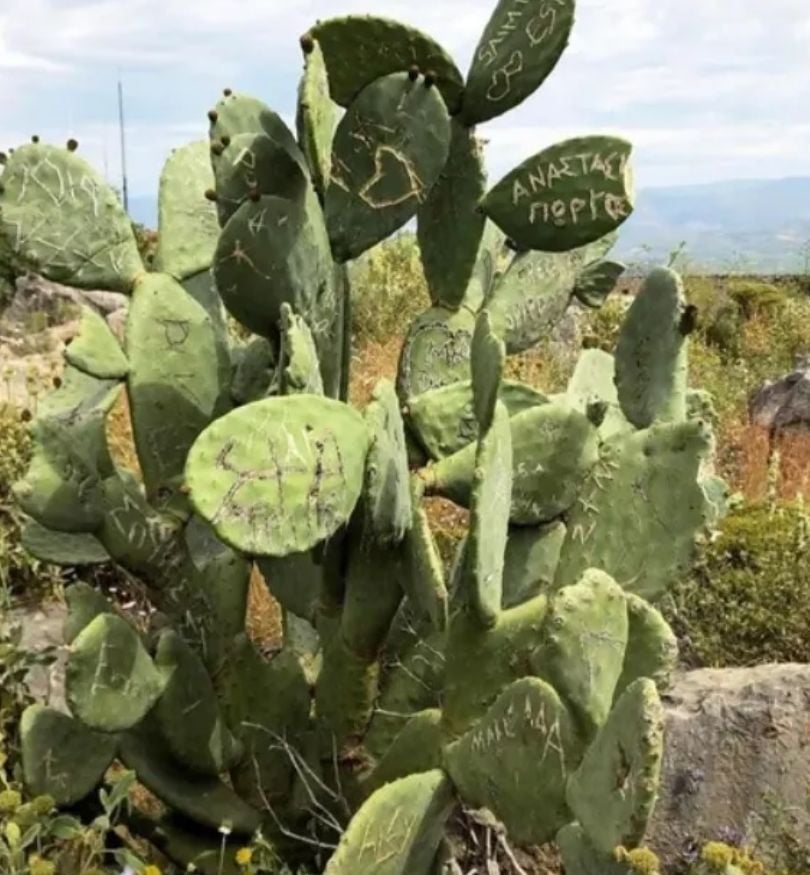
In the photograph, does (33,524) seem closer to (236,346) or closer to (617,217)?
(236,346)

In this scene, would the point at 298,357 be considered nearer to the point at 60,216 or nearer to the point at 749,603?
the point at 60,216

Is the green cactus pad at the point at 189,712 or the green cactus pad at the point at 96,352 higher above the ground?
the green cactus pad at the point at 96,352

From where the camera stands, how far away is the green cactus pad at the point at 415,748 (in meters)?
2.61

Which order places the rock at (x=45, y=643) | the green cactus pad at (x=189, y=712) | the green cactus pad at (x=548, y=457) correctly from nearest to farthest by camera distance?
the green cactus pad at (x=189, y=712) → the green cactus pad at (x=548, y=457) → the rock at (x=45, y=643)

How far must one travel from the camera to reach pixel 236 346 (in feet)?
9.84

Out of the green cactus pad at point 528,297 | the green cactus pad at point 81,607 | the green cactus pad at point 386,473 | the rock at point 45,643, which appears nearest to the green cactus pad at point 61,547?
the green cactus pad at point 81,607

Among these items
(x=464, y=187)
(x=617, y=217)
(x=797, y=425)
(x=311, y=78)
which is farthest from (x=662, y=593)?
(x=797, y=425)

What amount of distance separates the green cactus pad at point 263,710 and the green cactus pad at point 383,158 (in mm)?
895

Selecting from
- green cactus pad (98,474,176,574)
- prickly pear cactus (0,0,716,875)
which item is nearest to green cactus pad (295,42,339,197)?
prickly pear cactus (0,0,716,875)

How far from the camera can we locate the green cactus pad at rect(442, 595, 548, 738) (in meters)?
2.52

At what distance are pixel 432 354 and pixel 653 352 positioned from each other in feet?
1.65

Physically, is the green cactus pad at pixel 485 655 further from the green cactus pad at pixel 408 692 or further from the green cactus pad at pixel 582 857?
the green cactus pad at pixel 582 857

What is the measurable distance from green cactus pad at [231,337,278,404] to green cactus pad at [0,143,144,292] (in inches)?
12.3

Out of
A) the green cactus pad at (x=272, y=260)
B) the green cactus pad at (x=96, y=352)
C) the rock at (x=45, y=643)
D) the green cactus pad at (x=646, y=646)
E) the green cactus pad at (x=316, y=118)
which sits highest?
the green cactus pad at (x=316, y=118)
